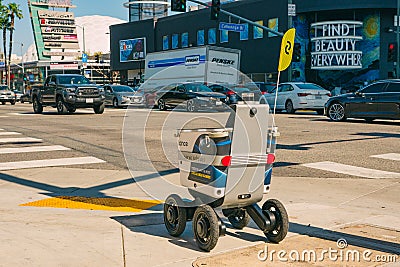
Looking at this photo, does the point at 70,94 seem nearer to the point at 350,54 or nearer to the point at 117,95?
the point at 117,95

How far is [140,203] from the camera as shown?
23.3ft

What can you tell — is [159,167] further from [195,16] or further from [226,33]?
[195,16]

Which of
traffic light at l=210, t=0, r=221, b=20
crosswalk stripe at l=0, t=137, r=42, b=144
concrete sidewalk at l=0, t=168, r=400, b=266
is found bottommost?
concrete sidewalk at l=0, t=168, r=400, b=266

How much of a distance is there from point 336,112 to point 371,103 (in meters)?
1.70

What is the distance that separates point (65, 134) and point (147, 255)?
11.0 meters

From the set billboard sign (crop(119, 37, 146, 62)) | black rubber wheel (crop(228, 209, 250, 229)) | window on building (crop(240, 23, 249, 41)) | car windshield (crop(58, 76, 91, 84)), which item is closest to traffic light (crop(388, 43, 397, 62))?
car windshield (crop(58, 76, 91, 84))

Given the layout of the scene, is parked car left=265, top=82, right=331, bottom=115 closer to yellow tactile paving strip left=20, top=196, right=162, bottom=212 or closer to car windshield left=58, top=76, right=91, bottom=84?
car windshield left=58, top=76, right=91, bottom=84

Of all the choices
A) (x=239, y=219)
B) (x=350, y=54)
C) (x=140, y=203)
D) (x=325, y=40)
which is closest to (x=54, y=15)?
(x=325, y=40)

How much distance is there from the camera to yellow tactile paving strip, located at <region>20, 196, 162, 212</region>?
6.81 meters

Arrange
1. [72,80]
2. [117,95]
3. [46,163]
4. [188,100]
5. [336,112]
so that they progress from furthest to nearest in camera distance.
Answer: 1. [117,95]
2. [72,80]
3. [336,112]
4. [46,163]
5. [188,100]

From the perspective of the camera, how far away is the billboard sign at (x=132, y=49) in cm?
6625

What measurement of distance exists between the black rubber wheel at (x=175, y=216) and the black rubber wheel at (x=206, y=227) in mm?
238

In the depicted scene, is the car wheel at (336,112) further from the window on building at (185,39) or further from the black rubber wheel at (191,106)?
the window on building at (185,39)

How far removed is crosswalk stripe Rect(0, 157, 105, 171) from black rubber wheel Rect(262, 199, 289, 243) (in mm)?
5870
